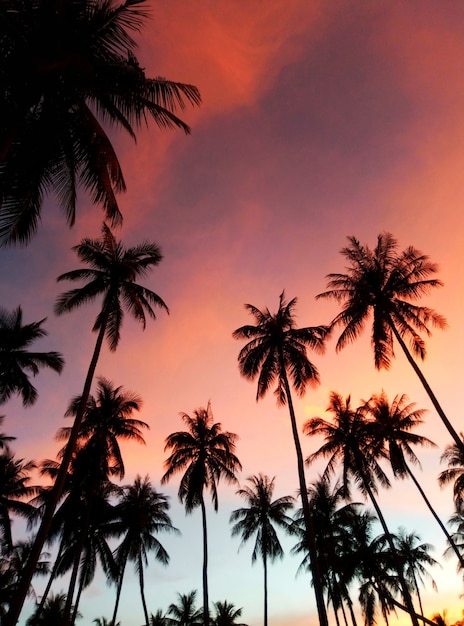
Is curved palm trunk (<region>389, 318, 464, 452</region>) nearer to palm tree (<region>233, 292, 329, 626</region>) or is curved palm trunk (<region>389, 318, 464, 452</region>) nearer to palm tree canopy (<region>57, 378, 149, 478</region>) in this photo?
palm tree (<region>233, 292, 329, 626</region>)

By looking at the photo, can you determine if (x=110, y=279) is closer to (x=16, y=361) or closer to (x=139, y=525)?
(x=16, y=361)

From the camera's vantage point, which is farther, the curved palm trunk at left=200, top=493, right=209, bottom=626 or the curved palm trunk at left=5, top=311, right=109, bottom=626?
the curved palm trunk at left=200, top=493, right=209, bottom=626

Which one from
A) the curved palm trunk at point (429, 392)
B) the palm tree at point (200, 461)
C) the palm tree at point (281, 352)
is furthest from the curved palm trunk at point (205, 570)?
the curved palm trunk at point (429, 392)

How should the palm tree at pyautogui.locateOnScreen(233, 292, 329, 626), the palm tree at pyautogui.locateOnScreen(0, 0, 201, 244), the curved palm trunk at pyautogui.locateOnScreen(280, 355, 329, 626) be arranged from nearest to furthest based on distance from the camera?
the palm tree at pyautogui.locateOnScreen(0, 0, 201, 244) < the curved palm trunk at pyautogui.locateOnScreen(280, 355, 329, 626) < the palm tree at pyautogui.locateOnScreen(233, 292, 329, 626)

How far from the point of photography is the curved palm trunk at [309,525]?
16625mm

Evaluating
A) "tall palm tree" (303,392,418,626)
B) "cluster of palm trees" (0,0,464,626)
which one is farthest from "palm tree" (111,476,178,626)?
"tall palm tree" (303,392,418,626)

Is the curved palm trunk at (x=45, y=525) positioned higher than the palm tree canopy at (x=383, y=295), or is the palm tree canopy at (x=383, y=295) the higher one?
the palm tree canopy at (x=383, y=295)

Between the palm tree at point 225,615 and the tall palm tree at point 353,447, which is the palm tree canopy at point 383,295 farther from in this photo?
the palm tree at point 225,615

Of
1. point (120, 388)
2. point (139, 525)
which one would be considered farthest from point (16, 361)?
point (139, 525)

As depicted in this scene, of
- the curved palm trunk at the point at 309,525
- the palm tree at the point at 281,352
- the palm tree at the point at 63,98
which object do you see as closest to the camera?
the palm tree at the point at 63,98

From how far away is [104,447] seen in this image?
25953mm

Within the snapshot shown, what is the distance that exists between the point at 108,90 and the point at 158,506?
1275 inches

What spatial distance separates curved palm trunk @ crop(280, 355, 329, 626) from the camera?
16.6 meters

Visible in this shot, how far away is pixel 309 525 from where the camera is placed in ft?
61.4
